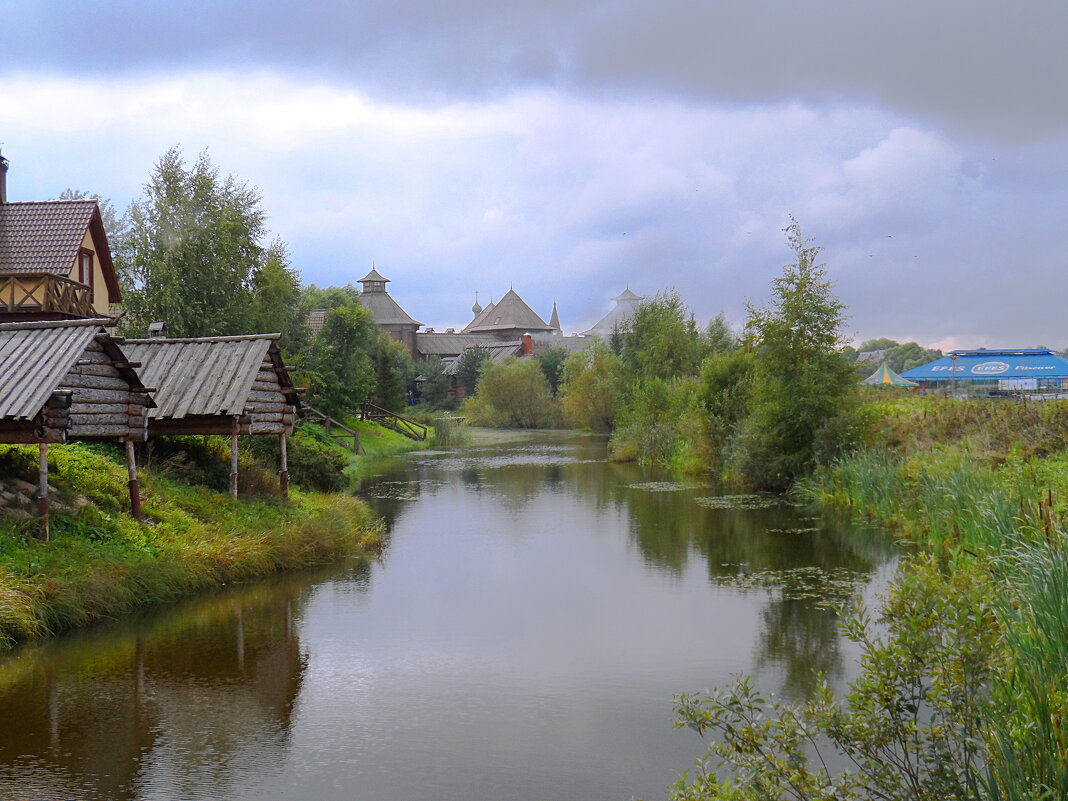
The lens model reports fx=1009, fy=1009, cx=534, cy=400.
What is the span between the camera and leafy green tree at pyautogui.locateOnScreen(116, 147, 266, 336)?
31.6 m

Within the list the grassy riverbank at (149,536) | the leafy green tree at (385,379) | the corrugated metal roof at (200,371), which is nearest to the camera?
the grassy riverbank at (149,536)

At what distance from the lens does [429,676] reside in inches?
431

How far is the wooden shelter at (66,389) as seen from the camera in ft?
42.4

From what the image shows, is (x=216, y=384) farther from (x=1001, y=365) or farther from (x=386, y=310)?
(x=386, y=310)

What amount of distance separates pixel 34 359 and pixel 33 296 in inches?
485

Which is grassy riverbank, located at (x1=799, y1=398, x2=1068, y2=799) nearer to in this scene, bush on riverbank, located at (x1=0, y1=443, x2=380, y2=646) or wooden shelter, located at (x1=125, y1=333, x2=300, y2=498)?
bush on riverbank, located at (x1=0, y1=443, x2=380, y2=646)

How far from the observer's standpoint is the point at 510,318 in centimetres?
10888

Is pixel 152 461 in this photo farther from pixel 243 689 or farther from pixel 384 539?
pixel 243 689

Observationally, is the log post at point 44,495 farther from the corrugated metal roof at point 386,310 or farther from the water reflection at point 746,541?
the corrugated metal roof at point 386,310

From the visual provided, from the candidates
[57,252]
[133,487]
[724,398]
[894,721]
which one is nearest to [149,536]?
[133,487]

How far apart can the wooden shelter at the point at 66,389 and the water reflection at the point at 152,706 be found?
8.10ft

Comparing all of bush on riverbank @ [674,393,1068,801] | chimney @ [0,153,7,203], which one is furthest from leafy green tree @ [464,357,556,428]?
bush on riverbank @ [674,393,1068,801]

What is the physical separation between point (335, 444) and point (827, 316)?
2202 centimetres

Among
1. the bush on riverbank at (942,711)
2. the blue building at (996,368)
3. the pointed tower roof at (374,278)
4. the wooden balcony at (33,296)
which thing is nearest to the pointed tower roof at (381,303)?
the pointed tower roof at (374,278)
